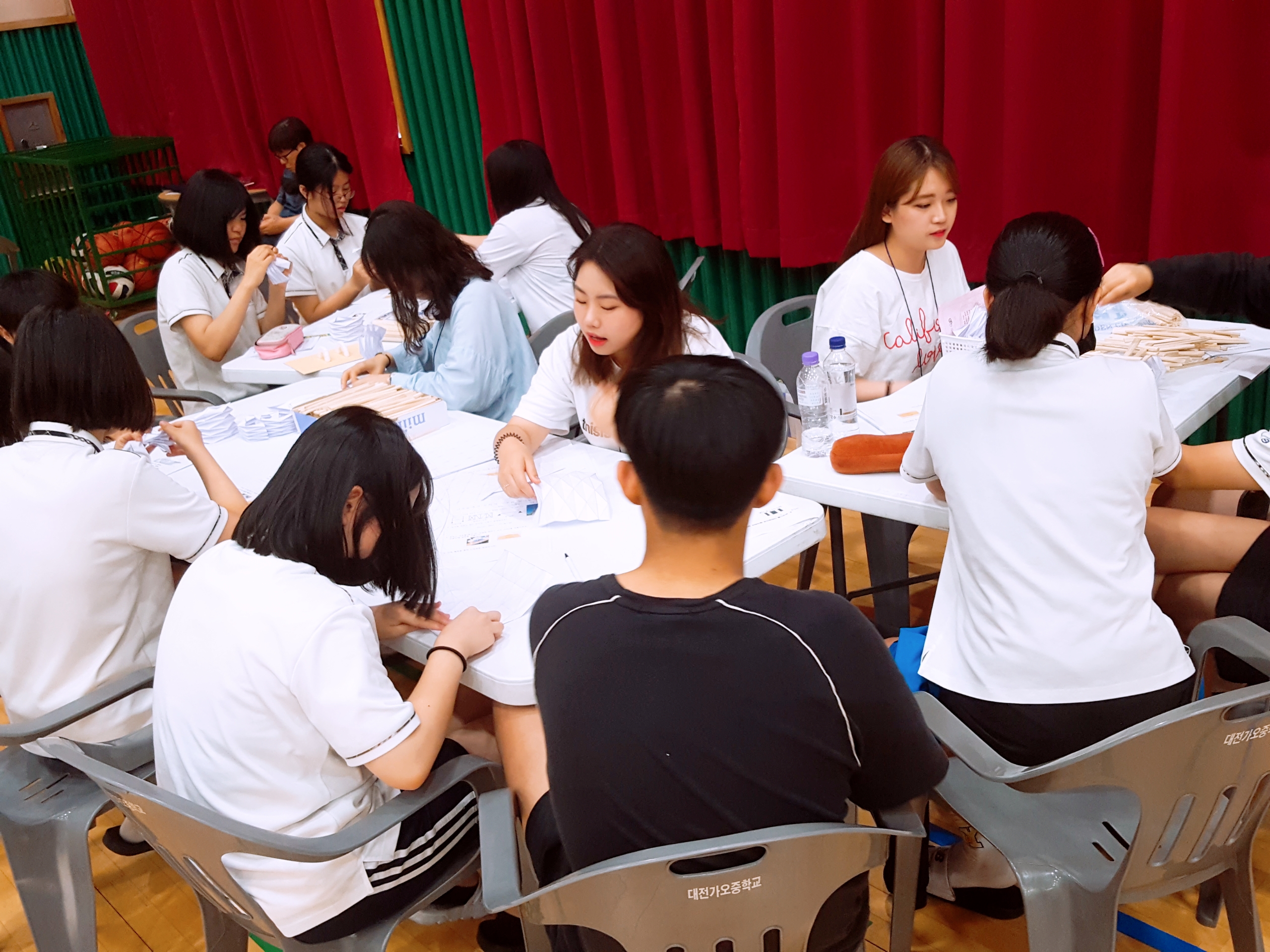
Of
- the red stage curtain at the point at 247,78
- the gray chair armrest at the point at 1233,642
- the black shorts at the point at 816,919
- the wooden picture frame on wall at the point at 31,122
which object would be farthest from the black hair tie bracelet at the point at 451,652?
the wooden picture frame on wall at the point at 31,122

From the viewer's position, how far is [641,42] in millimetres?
3898

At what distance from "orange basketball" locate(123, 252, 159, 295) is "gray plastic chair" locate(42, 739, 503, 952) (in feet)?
18.0

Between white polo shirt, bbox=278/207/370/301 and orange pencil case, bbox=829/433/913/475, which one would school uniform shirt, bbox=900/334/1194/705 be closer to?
orange pencil case, bbox=829/433/913/475

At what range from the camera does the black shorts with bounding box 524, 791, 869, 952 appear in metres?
1.21

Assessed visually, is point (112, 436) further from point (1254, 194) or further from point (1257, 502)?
point (1254, 194)

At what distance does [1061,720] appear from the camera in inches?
59.6

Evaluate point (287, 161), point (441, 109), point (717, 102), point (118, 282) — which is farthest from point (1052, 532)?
point (118, 282)

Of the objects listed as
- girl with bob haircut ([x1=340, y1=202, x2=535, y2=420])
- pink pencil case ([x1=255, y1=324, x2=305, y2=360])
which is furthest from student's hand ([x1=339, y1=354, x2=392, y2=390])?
pink pencil case ([x1=255, y1=324, x2=305, y2=360])

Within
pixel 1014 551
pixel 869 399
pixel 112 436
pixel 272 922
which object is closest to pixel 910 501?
pixel 1014 551

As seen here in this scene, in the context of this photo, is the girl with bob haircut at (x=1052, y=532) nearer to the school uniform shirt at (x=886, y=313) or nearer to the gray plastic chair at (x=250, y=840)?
the gray plastic chair at (x=250, y=840)

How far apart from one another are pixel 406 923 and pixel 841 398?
1.41 metres

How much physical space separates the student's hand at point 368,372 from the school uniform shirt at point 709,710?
6.09 feet

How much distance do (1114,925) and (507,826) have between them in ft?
2.69

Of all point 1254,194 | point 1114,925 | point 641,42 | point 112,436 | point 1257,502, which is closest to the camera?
point 1114,925
